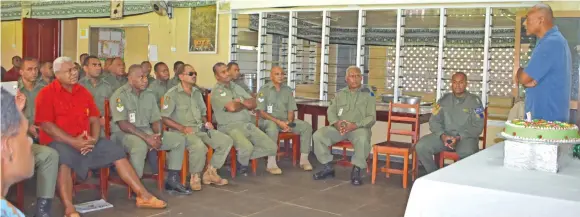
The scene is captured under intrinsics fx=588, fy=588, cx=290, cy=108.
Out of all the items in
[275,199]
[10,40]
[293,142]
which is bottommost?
[275,199]

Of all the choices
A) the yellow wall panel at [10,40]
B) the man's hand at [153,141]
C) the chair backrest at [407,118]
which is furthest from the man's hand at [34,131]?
the yellow wall panel at [10,40]

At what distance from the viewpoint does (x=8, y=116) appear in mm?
1399

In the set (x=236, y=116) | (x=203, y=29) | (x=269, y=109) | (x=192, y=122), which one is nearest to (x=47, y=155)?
(x=192, y=122)

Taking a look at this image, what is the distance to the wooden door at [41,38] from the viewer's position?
9.82 m

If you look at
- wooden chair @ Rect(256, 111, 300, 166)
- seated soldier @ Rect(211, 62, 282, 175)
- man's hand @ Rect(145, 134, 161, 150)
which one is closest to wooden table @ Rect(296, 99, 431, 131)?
wooden chair @ Rect(256, 111, 300, 166)

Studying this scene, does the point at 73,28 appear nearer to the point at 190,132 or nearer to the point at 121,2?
the point at 121,2

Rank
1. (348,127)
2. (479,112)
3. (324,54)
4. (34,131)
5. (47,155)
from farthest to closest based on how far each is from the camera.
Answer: (324,54) < (348,127) < (479,112) < (34,131) < (47,155)

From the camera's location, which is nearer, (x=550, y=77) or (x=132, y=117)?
(x=550, y=77)

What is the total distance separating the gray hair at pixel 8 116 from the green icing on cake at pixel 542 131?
1839 mm

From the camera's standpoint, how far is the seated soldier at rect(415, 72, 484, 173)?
5211 mm

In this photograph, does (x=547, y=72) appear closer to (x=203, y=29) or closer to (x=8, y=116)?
(x=8, y=116)

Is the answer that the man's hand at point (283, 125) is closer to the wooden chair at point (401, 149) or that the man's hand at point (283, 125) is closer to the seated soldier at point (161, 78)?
the wooden chair at point (401, 149)

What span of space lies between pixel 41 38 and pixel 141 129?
6.15 metres

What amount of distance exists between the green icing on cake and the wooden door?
901 cm
